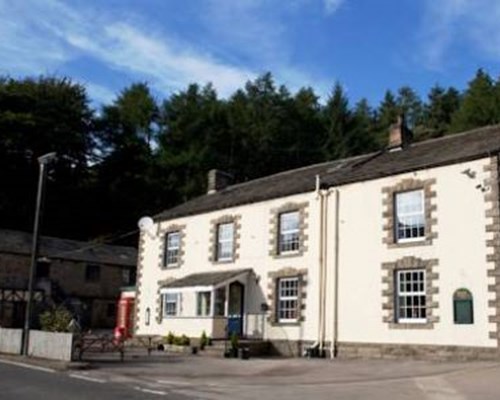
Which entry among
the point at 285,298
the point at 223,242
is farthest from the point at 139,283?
the point at 285,298

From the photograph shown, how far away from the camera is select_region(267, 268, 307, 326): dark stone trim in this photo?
2789cm

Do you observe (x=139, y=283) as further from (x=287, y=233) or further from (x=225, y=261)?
(x=287, y=233)

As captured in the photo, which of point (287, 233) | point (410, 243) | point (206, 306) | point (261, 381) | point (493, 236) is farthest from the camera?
point (206, 306)

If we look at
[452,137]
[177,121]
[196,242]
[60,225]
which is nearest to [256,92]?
[177,121]

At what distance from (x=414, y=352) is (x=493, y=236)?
4672 millimetres

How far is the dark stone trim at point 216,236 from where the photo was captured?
3169cm

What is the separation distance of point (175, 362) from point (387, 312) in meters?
7.45

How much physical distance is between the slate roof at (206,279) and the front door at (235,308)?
0.49 meters

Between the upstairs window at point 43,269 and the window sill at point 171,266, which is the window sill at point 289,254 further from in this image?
the upstairs window at point 43,269

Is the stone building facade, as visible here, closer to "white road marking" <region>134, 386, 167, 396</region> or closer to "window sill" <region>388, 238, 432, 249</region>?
"window sill" <region>388, 238, 432, 249</region>

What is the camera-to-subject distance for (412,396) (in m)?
14.2

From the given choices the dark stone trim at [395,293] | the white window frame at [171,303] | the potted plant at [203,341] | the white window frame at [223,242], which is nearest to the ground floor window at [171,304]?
the white window frame at [171,303]

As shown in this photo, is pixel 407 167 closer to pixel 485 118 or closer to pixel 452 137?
pixel 452 137

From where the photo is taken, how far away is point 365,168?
1101 inches
